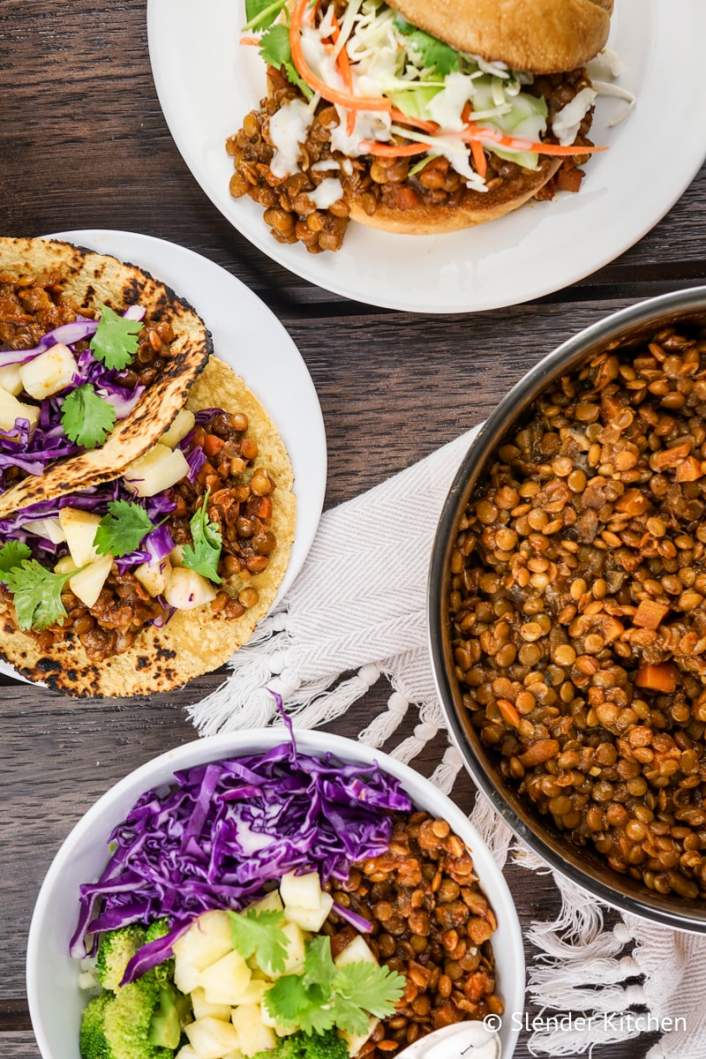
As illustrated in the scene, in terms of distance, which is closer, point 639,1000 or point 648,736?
point 648,736

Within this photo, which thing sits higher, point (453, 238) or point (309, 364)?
point (453, 238)

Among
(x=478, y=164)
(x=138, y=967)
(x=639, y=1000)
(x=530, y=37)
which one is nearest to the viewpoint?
(x=530, y=37)

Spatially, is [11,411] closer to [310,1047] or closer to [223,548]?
[223,548]

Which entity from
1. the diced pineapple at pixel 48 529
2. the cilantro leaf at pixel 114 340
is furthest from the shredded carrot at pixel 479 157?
the diced pineapple at pixel 48 529

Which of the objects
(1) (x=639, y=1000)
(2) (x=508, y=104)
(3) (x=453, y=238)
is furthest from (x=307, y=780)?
(2) (x=508, y=104)

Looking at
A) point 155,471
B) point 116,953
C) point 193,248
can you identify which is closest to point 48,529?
point 155,471

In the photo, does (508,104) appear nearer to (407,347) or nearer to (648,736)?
(407,347)
